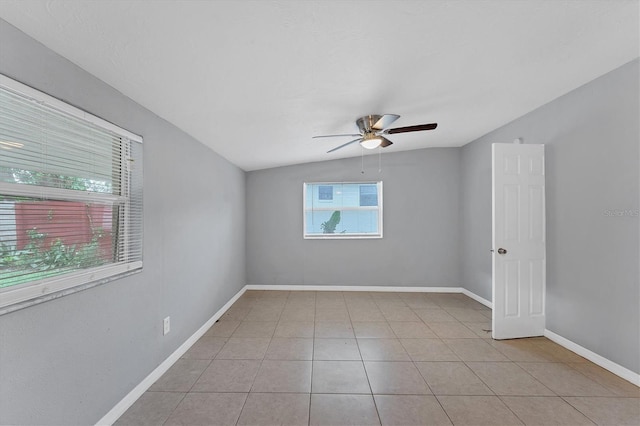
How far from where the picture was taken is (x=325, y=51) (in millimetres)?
1579

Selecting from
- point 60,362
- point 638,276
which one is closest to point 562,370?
point 638,276

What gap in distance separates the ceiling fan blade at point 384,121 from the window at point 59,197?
205cm

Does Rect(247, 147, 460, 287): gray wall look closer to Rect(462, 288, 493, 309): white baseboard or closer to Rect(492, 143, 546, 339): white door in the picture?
Rect(462, 288, 493, 309): white baseboard

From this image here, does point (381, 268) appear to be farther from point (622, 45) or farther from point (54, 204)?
point (54, 204)

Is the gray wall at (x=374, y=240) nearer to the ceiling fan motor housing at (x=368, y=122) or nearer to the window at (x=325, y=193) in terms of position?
the window at (x=325, y=193)

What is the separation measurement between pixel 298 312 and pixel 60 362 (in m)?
2.55

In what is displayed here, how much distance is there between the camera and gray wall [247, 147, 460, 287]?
4.57 m

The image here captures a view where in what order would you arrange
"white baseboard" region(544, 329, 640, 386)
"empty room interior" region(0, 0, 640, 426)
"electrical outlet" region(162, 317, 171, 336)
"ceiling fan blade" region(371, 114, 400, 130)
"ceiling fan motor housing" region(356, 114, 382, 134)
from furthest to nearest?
"ceiling fan motor housing" region(356, 114, 382, 134) → "ceiling fan blade" region(371, 114, 400, 130) → "electrical outlet" region(162, 317, 171, 336) → "white baseboard" region(544, 329, 640, 386) → "empty room interior" region(0, 0, 640, 426)

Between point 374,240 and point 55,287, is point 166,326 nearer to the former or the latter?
point 55,287

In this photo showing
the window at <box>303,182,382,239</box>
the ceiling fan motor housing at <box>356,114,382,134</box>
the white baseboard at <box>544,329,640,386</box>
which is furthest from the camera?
the window at <box>303,182,382,239</box>

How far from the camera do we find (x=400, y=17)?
4.50 feet

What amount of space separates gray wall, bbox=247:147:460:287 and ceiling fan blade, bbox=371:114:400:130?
80.3 inches

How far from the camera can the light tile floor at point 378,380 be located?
1743 mm

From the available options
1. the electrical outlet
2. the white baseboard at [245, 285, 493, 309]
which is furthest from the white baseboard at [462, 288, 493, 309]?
the electrical outlet
